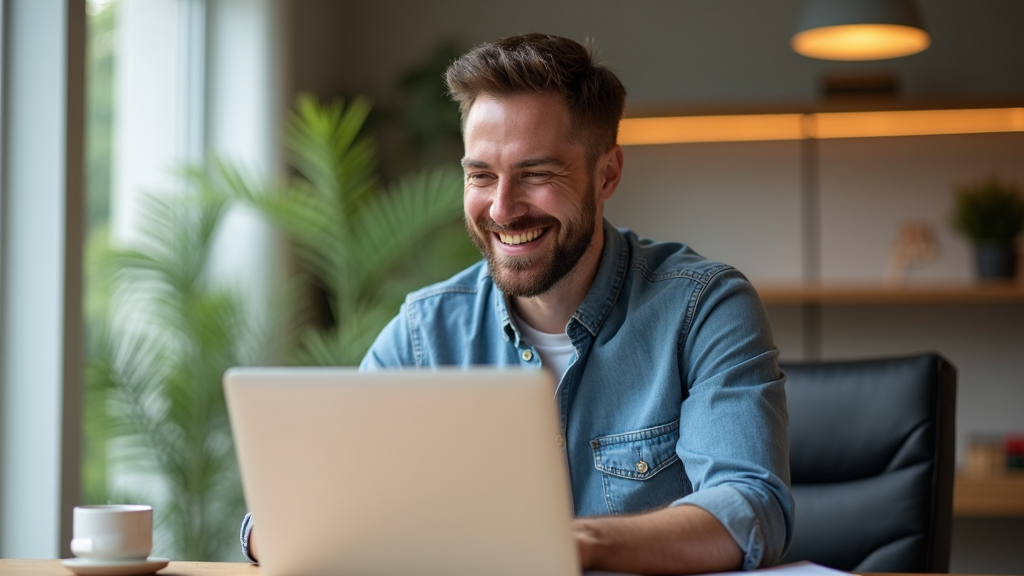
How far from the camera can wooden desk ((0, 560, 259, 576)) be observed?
1220mm

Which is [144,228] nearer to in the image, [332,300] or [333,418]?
[332,300]

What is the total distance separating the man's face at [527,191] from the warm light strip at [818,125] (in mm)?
2407

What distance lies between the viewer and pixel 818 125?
13.6 feet

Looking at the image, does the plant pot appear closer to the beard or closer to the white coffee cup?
the beard

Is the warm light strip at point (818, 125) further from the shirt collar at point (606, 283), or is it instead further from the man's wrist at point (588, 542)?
the man's wrist at point (588, 542)

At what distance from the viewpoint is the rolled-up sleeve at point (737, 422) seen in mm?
1205

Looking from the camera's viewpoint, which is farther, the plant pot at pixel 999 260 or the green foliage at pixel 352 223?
the plant pot at pixel 999 260

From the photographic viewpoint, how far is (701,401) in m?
1.40

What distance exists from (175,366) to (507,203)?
1.95 meters

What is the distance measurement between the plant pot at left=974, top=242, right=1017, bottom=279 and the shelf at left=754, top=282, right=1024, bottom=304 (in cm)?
4

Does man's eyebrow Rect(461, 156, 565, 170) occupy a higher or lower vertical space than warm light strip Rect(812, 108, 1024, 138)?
lower

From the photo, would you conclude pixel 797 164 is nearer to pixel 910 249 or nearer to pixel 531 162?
pixel 910 249

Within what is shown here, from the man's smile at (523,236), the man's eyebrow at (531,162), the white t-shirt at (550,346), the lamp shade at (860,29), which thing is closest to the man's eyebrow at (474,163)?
the man's eyebrow at (531,162)

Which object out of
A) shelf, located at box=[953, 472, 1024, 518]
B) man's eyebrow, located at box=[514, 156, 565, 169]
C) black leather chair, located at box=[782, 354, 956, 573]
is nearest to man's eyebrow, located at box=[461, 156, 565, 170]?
man's eyebrow, located at box=[514, 156, 565, 169]
